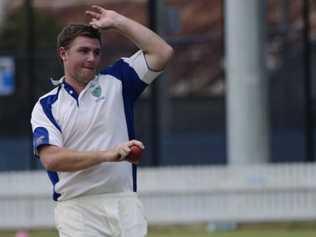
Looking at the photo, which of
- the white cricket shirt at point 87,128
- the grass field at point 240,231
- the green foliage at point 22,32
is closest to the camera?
the white cricket shirt at point 87,128

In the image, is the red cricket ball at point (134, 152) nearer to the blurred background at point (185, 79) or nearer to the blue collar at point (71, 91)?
the blue collar at point (71, 91)

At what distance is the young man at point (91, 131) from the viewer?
7.10 m

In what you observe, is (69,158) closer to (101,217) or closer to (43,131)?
(43,131)

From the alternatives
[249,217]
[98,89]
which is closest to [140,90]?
[98,89]

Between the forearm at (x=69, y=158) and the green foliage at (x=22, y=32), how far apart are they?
12.5 meters

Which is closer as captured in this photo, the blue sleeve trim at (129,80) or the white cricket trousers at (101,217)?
the white cricket trousers at (101,217)

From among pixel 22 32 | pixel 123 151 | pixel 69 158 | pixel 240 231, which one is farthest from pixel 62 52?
pixel 22 32

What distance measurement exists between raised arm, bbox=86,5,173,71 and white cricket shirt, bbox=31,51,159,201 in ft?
0.88

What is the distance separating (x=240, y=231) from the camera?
15711 millimetres

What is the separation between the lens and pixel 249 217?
1588 centimetres

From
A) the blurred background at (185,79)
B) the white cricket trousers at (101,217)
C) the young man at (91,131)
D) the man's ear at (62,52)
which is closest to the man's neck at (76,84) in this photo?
the young man at (91,131)

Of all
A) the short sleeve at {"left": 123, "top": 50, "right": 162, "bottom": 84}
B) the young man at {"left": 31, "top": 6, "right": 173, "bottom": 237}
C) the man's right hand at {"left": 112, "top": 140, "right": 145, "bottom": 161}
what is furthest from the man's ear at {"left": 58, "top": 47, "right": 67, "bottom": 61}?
the man's right hand at {"left": 112, "top": 140, "right": 145, "bottom": 161}

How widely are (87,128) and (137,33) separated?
0.58 meters

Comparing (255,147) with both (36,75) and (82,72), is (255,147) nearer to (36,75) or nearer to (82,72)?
(36,75)
